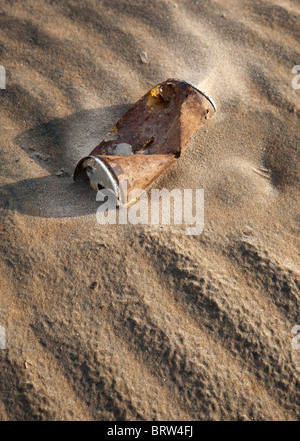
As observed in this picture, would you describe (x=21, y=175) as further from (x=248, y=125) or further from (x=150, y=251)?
(x=248, y=125)

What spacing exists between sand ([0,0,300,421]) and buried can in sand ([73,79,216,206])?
125 millimetres

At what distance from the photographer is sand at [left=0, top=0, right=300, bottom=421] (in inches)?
59.1

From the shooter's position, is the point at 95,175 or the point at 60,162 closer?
the point at 95,175

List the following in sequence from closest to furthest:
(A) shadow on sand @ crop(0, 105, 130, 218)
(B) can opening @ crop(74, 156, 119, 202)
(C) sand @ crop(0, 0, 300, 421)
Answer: (C) sand @ crop(0, 0, 300, 421), (B) can opening @ crop(74, 156, 119, 202), (A) shadow on sand @ crop(0, 105, 130, 218)

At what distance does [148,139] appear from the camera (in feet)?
6.59

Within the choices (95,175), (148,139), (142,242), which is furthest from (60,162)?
(142,242)

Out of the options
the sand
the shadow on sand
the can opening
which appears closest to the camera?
the sand

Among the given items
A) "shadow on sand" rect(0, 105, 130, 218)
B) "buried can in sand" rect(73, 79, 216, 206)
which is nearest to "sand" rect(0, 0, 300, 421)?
"shadow on sand" rect(0, 105, 130, 218)

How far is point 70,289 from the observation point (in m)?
A: 1.64

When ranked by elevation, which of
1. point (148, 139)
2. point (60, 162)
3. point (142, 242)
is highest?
point (148, 139)

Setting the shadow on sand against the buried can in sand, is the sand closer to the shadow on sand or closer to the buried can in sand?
the shadow on sand

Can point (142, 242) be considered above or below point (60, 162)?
below

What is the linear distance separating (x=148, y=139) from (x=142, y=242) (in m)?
0.57

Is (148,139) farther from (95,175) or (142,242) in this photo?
(142,242)
